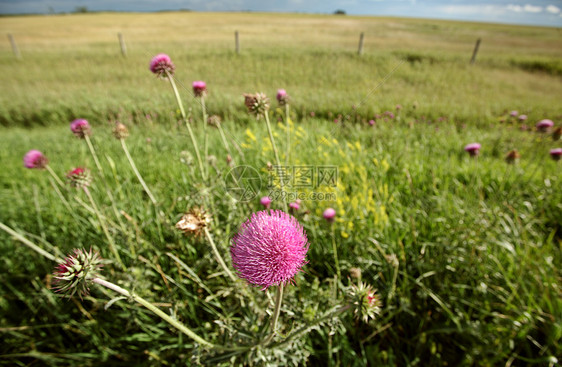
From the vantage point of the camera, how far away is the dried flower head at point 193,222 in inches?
44.4

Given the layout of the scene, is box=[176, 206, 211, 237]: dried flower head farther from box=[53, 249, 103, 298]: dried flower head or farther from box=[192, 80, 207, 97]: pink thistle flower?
box=[192, 80, 207, 97]: pink thistle flower

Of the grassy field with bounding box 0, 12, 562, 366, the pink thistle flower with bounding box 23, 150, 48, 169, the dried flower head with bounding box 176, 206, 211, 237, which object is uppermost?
the dried flower head with bounding box 176, 206, 211, 237

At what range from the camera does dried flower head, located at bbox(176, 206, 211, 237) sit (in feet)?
3.70

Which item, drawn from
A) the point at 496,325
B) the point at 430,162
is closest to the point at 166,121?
the point at 430,162

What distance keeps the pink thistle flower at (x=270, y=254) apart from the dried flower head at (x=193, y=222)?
31 centimetres

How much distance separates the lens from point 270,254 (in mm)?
890

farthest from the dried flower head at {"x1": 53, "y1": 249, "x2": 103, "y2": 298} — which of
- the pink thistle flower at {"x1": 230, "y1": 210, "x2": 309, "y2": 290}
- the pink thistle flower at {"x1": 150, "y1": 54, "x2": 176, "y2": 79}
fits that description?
the pink thistle flower at {"x1": 150, "y1": 54, "x2": 176, "y2": 79}

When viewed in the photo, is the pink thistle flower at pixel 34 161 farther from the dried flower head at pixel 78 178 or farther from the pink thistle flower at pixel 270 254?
the pink thistle flower at pixel 270 254

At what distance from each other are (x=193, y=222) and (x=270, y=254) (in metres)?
0.44

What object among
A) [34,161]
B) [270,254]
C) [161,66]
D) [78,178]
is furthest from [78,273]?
[34,161]

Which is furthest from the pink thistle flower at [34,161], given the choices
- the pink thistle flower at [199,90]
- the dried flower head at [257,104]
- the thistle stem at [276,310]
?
the thistle stem at [276,310]

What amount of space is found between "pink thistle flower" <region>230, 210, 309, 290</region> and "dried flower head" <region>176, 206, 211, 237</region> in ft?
1.03

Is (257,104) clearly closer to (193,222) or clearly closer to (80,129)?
(193,222)

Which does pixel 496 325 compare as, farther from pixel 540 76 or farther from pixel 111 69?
pixel 111 69
